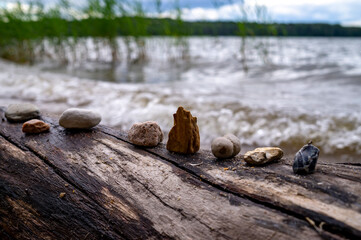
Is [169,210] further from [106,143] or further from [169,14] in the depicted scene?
[169,14]

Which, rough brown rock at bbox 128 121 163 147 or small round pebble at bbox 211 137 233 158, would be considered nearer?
small round pebble at bbox 211 137 233 158

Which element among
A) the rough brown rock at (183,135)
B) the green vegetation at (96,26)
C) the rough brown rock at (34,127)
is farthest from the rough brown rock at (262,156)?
the green vegetation at (96,26)

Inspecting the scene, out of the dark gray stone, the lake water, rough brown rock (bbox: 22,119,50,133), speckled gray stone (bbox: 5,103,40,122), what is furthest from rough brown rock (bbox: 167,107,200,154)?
the lake water

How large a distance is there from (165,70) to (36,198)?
6.86 m

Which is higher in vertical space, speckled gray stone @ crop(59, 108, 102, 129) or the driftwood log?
speckled gray stone @ crop(59, 108, 102, 129)

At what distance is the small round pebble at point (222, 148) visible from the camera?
143 cm

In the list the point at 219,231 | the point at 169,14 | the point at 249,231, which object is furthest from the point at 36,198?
the point at 169,14

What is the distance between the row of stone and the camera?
125cm

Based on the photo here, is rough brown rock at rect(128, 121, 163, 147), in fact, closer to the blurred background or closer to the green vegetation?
the blurred background

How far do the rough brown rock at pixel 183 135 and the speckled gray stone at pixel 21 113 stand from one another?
1092 mm

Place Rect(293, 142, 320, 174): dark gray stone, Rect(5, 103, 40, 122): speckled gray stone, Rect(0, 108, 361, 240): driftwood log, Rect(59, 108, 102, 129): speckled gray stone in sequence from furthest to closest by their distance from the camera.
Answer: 1. Rect(5, 103, 40, 122): speckled gray stone
2. Rect(59, 108, 102, 129): speckled gray stone
3. Rect(293, 142, 320, 174): dark gray stone
4. Rect(0, 108, 361, 240): driftwood log

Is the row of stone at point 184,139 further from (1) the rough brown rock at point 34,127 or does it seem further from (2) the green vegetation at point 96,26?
(2) the green vegetation at point 96,26

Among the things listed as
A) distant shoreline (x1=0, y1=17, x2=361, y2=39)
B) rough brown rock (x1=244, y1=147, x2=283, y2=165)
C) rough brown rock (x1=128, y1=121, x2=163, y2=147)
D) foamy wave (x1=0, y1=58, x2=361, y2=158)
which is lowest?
foamy wave (x1=0, y1=58, x2=361, y2=158)

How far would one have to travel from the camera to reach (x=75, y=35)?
24.6 ft
